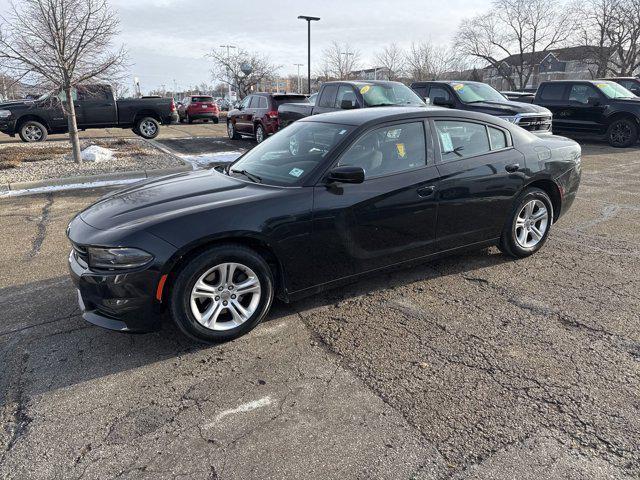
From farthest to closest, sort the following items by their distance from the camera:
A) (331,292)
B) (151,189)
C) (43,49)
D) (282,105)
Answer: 1. (282,105)
2. (43,49)
3. (331,292)
4. (151,189)

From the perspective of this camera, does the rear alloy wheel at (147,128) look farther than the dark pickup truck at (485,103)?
Yes

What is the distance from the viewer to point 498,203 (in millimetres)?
4406

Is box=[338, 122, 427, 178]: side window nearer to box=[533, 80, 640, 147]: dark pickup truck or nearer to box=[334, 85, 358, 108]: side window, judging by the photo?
box=[334, 85, 358, 108]: side window

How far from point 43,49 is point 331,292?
8.52m

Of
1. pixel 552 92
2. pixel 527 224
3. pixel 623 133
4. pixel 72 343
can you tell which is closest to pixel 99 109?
pixel 72 343

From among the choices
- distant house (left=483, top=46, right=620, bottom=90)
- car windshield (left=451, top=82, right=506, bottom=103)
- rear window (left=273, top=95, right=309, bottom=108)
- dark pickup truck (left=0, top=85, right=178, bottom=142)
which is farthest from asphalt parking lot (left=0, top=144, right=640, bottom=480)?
distant house (left=483, top=46, right=620, bottom=90)

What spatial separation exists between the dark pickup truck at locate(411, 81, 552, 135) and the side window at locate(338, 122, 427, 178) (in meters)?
8.25

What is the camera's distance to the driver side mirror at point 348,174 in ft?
11.1

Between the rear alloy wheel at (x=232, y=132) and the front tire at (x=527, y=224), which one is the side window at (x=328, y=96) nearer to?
the rear alloy wheel at (x=232, y=132)

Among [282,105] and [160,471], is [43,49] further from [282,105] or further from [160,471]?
[160,471]

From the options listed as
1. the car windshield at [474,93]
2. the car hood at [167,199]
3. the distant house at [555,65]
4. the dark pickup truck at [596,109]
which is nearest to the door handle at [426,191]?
the car hood at [167,199]

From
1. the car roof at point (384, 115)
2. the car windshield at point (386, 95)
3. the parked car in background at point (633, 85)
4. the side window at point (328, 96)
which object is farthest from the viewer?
the parked car in background at point (633, 85)

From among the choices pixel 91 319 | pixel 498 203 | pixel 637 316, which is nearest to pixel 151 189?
pixel 91 319

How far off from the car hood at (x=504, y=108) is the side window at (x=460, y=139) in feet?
26.2
